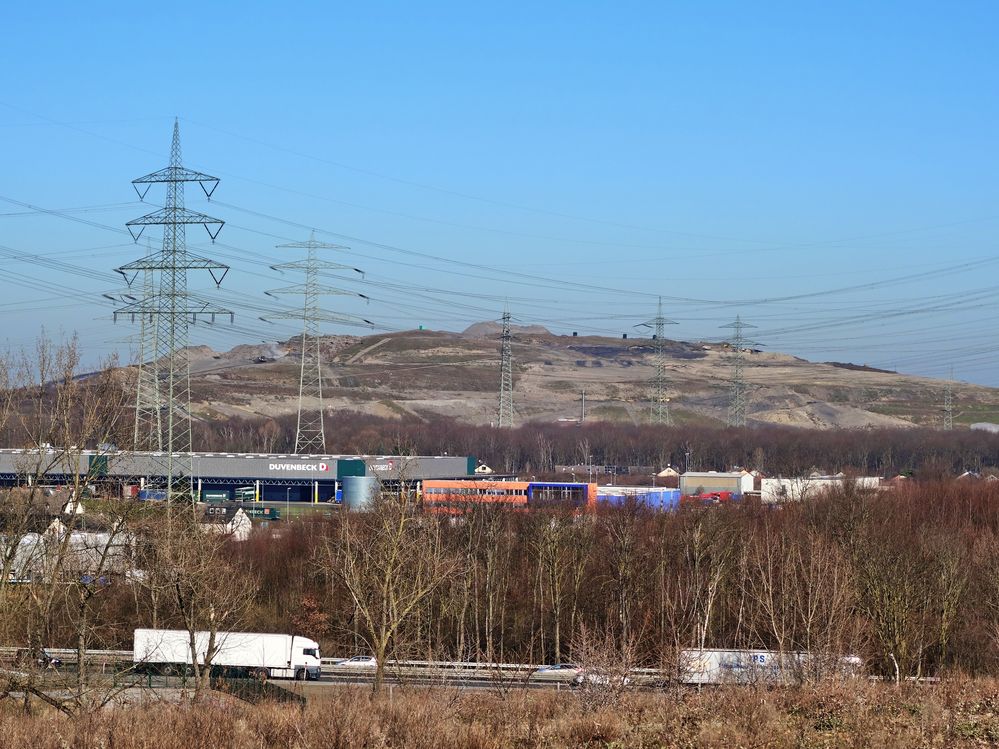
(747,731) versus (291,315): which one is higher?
(291,315)

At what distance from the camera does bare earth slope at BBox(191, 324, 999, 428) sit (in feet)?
487

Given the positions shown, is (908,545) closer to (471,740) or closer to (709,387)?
(471,740)

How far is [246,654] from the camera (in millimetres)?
25734

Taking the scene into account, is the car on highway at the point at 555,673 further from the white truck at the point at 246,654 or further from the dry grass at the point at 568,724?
the dry grass at the point at 568,724

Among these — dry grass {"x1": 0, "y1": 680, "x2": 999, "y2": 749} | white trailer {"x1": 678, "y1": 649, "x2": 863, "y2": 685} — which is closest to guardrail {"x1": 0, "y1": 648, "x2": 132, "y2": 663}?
dry grass {"x1": 0, "y1": 680, "x2": 999, "y2": 749}

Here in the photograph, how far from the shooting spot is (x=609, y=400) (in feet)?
543

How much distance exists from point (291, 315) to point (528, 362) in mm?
141619

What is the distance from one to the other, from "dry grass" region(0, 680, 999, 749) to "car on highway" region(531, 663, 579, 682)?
1127cm

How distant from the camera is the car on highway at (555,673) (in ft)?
82.7

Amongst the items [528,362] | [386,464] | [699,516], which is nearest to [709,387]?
[528,362]

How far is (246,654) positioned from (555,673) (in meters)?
7.00

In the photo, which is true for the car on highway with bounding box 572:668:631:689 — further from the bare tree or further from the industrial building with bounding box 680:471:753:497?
the industrial building with bounding box 680:471:753:497

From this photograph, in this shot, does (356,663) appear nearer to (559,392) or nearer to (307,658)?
A: (307,658)

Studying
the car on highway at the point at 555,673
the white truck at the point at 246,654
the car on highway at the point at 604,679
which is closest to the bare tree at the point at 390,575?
the white truck at the point at 246,654
